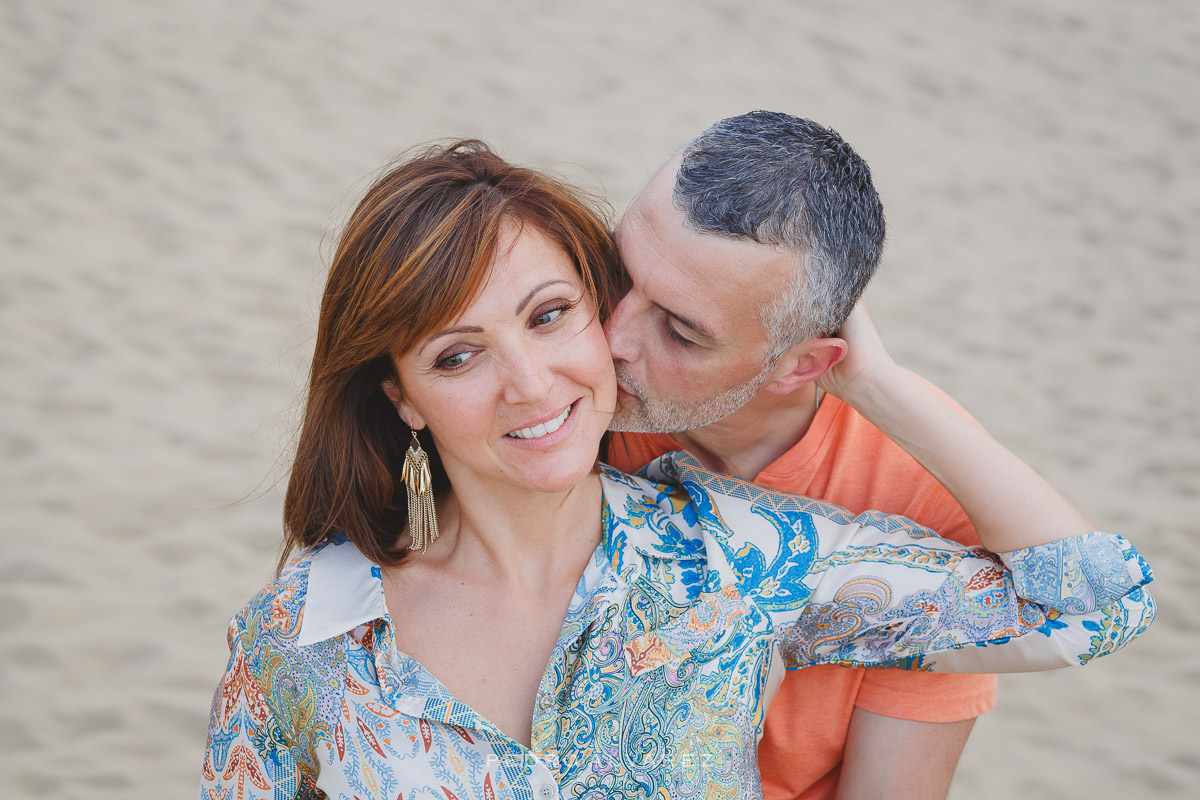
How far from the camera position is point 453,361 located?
81.8 inches

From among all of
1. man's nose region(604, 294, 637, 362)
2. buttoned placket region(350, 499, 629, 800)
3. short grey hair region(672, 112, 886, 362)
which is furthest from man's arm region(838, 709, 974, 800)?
man's nose region(604, 294, 637, 362)

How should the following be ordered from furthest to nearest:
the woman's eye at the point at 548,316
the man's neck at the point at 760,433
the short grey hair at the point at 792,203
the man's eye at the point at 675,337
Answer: the man's neck at the point at 760,433 < the man's eye at the point at 675,337 < the short grey hair at the point at 792,203 < the woman's eye at the point at 548,316

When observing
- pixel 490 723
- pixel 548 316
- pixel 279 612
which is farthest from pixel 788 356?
pixel 279 612

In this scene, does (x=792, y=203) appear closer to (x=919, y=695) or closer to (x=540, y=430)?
(x=540, y=430)

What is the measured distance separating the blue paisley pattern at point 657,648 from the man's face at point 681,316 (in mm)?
270

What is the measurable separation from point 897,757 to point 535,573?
873 mm

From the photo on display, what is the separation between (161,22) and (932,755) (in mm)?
7969

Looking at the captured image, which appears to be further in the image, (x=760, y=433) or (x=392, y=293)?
(x=760, y=433)

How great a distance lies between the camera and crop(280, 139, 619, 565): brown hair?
2.01 meters

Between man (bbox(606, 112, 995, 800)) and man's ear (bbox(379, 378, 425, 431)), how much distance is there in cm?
43

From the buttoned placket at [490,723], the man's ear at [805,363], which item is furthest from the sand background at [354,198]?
the buttoned placket at [490,723]

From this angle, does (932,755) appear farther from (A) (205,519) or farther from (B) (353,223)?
(A) (205,519)

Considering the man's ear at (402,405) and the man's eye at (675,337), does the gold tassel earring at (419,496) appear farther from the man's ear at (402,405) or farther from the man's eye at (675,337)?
the man's eye at (675,337)

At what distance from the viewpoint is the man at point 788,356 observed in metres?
2.26
